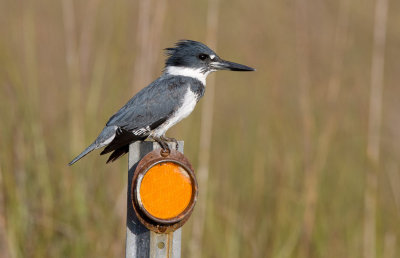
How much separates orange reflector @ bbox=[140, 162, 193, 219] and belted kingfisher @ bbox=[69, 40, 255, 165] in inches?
18.0

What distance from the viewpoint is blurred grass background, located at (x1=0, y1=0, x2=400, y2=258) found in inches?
137

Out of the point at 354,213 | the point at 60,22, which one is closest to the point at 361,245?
the point at 354,213

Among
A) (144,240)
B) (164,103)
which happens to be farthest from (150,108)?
(144,240)

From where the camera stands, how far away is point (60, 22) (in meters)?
6.82

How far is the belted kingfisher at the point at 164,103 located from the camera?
107 inches

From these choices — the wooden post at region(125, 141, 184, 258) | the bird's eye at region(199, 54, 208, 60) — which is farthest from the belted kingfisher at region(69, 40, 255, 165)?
the wooden post at region(125, 141, 184, 258)

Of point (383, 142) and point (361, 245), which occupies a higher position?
point (383, 142)

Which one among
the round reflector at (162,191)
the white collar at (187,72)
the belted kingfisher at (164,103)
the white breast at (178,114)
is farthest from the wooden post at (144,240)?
the white collar at (187,72)

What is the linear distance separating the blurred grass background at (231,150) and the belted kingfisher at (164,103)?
441 mm

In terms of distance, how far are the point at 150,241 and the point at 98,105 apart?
7.09ft

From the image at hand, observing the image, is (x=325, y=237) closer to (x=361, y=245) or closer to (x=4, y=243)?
(x=361, y=245)

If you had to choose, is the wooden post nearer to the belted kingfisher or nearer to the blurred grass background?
the belted kingfisher

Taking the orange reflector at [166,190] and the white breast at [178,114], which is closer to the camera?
the orange reflector at [166,190]

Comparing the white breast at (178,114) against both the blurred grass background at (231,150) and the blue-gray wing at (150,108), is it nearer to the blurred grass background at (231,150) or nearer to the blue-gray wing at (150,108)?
the blue-gray wing at (150,108)
